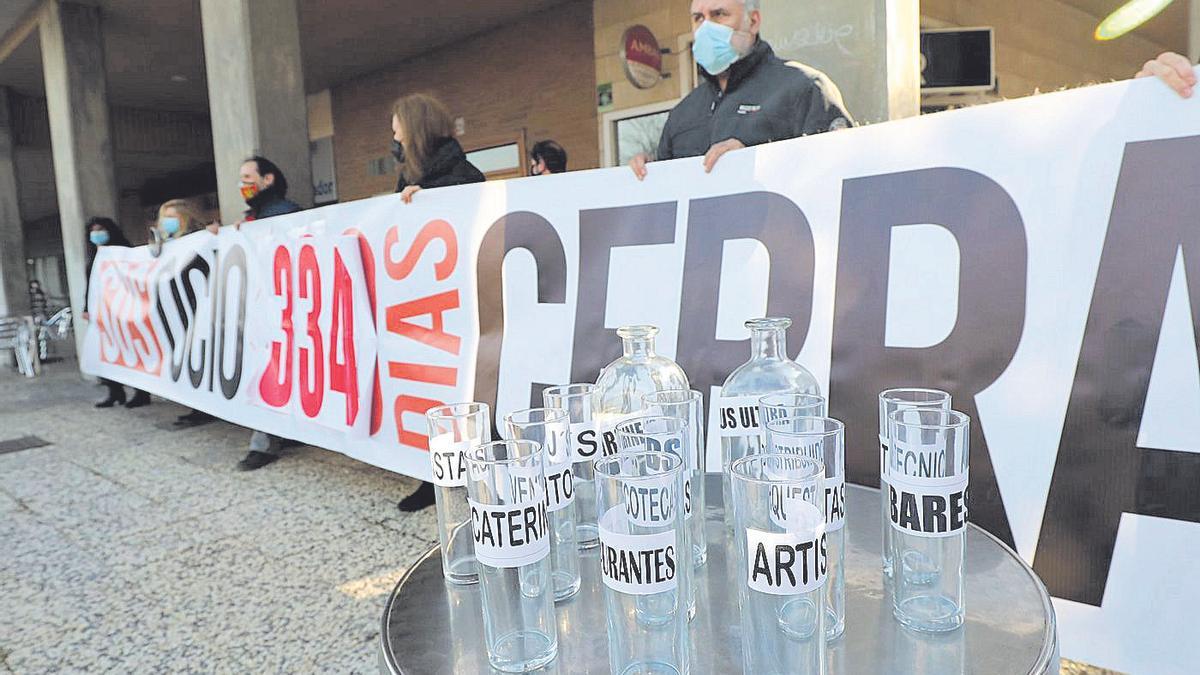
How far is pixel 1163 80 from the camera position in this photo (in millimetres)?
1351

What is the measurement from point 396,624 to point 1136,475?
1.32 metres

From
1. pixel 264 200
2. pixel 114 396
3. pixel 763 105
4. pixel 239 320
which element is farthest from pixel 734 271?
pixel 114 396

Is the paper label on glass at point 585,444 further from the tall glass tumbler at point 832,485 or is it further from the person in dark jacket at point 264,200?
the person in dark jacket at point 264,200

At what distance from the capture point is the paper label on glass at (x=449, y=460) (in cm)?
96

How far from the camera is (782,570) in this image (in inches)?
24.8

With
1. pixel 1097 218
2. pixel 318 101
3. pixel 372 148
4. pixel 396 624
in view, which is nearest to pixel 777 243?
pixel 1097 218

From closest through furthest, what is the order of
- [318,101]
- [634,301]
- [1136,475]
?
[1136,475] < [634,301] < [318,101]

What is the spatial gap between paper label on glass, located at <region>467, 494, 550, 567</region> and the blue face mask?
1.98 m

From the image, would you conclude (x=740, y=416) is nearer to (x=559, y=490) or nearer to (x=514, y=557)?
(x=559, y=490)

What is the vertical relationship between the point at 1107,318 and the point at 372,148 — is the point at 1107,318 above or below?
below

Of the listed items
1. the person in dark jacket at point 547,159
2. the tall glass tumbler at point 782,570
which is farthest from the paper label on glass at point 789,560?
the person in dark jacket at point 547,159

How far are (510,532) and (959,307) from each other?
123 cm

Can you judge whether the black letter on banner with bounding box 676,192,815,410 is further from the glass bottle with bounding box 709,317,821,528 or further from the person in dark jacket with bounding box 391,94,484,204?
the person in dark jacket with bounding box 391,94,484,204

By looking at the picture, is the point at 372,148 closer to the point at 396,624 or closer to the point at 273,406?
the point at 273,406
